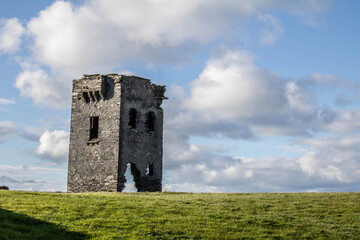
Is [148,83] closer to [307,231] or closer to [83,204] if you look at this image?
[83,204]

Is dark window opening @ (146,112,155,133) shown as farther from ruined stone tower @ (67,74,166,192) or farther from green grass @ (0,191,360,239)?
green grass @ (0,191,360,239)

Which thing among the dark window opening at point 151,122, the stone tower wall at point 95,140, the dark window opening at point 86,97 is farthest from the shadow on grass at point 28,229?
the dark window opening at point 151,122

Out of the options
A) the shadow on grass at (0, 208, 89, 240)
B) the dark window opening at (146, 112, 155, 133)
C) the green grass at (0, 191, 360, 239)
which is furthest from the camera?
the dark window opening at (146, 112, 155, 133)

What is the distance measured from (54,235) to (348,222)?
1260cm

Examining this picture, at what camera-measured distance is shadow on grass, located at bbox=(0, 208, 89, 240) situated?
15.9m

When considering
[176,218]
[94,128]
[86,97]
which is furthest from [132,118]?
[176,218]

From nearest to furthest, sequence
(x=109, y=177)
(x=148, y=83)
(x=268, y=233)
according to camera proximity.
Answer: (x=268, y=233)
(x=109, y=177)
(x=148, y=83)

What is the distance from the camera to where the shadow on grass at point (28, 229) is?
1587 centimetres

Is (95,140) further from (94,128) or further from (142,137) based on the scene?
(142,137)

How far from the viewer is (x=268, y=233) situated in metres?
17.7

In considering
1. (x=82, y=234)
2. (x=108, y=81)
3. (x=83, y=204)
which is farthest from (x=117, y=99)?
(x=82, y=234)

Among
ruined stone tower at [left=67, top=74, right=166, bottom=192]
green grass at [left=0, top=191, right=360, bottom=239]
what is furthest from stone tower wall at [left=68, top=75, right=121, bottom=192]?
green grass at [left=0, top=191, right=360, bottom=239]

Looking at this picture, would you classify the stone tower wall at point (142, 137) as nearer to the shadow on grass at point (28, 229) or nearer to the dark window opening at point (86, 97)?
the dark window opening at point (86, 97)

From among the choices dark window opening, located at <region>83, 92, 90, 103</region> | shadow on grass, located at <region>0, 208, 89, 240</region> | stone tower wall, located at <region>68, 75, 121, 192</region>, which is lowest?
shadow on grass, located at <region>0, 208, 89, 240</region>
